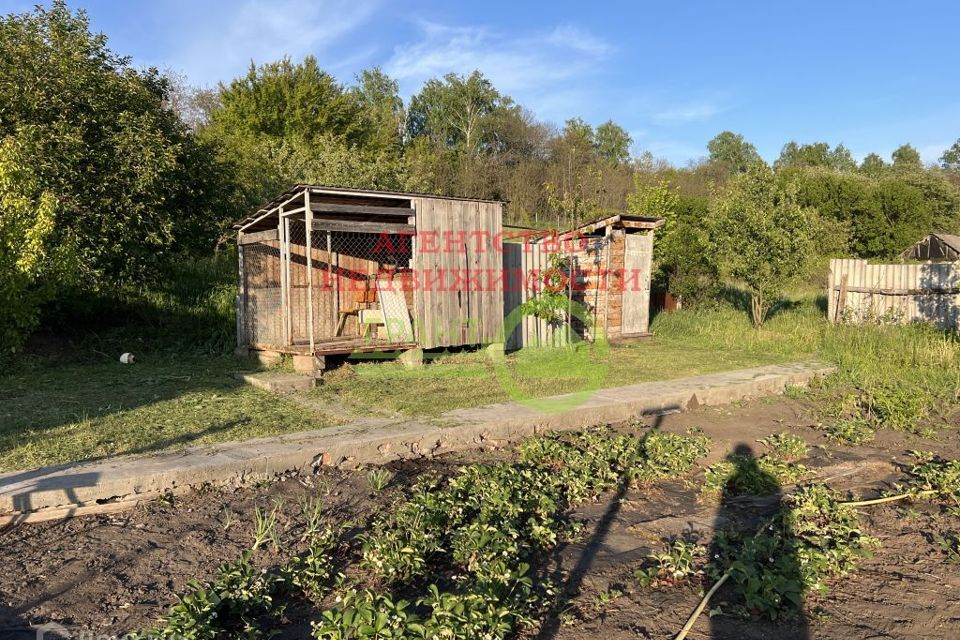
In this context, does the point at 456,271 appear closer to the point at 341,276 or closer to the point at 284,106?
the point at 341,276

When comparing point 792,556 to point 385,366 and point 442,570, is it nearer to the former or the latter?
point 442,570

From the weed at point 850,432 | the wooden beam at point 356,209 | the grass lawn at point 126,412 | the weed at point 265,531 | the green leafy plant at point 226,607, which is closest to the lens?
the green leafy plant at point 226,607

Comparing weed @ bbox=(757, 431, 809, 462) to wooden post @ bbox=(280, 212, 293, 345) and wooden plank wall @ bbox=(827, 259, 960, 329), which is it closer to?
wooden post @ bbox=(280, 212, 293, 345)

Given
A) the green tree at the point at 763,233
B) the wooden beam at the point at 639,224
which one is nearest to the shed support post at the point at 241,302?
the wooden beam at the point at 639,224

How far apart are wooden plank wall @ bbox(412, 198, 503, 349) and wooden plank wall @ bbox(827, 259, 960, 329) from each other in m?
8.09

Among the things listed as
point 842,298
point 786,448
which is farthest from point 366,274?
point 842,298

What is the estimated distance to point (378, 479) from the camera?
15.5ft

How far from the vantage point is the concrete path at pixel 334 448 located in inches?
166

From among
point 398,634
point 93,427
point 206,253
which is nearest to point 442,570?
point 398,634

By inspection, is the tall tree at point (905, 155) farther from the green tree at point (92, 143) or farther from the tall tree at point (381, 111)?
the green tree at point (92, 143)

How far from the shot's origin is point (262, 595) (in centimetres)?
302

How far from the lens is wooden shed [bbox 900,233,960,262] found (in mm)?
26344

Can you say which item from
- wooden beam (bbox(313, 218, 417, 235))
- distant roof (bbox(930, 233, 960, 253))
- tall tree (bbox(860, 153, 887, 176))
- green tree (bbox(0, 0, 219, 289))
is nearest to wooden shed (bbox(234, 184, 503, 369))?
wooden beam (bbox(313, 218, 417, 235))

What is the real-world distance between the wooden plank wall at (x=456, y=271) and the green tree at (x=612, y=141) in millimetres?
32036
